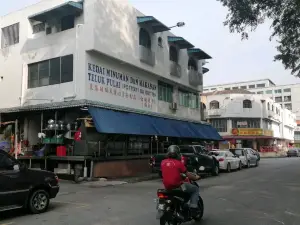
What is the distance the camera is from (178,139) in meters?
29.2

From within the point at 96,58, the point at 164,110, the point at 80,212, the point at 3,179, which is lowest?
the point at 80,212

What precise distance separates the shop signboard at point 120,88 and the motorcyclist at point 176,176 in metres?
13.8

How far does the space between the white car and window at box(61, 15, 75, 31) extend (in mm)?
12203

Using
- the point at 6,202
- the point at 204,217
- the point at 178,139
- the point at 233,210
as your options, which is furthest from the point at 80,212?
the point at 178,139

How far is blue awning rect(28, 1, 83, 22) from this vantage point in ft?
67.4

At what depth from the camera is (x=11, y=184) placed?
8727 mm

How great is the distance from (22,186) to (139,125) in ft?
44.4

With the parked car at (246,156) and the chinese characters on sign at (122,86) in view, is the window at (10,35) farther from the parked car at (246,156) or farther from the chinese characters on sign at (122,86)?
the parked car at (246,156)

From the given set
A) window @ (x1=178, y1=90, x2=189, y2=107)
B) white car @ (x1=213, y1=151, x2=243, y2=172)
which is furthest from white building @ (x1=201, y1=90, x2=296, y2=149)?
white car @ (x1=213, y1=151, x2=243, y2=172)

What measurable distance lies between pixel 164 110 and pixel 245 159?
7375mm

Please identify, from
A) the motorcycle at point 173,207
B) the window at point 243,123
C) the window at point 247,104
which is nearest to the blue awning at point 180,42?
the motorcycle at point 173,207

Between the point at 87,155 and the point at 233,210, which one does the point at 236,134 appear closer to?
the point at 87,155

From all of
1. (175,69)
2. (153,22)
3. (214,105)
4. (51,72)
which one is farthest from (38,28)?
(214,105)

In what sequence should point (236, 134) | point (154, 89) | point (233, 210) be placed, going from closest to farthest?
point (233, 210) → point (154, 89) → point (236, 134)
